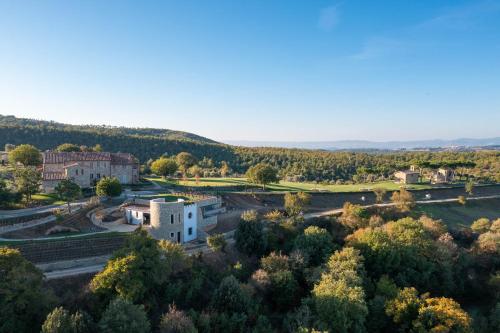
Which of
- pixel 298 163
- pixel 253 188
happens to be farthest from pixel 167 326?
pixel 298 163

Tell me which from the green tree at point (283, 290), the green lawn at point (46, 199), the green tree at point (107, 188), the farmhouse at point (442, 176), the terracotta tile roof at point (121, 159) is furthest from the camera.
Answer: the farmhouse at point (442, 176)

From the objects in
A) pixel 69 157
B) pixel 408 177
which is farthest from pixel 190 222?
pixel 408 177

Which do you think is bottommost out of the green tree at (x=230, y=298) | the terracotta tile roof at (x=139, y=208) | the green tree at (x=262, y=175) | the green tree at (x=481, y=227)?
the green tree at (x=230, y=298)

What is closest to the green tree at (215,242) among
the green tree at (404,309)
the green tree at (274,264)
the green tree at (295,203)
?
the green tree at (274,264)

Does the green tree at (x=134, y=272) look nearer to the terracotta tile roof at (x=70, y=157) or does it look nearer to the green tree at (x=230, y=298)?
the green tree at (x=230, y=298)

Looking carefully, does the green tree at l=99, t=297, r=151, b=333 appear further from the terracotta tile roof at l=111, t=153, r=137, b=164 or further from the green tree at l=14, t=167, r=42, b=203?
the terracotta tile roof at l=111, t=153, r=137, b=164

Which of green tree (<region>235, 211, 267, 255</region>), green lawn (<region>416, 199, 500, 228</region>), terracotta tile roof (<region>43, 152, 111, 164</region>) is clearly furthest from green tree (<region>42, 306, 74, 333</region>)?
green lawn (<region>416, 199, 500, 228</region>)

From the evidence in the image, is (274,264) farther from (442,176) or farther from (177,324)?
(442,176)
